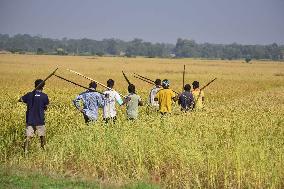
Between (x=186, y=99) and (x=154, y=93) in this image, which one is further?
(x=154, y=93)

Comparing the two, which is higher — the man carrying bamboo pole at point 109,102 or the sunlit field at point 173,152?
the man carrying bamboo pole at point 109,102

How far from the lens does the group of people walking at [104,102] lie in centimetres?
1068

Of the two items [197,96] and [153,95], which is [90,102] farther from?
[197,96]

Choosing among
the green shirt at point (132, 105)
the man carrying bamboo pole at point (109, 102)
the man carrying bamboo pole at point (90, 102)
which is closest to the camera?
the man carrying bamboo pole at point (90, 102)

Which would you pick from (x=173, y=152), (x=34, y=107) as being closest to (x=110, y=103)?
(x=34, y=107)

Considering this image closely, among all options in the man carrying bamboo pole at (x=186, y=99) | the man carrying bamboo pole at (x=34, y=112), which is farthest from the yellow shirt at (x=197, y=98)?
the man carrying bamboo pole at (x=34, y=112)

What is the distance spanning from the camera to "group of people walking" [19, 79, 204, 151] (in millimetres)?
10680

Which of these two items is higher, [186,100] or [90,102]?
[90,102]

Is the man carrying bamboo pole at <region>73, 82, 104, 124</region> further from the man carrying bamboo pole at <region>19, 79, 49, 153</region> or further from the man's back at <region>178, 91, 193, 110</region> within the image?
the man's back at <region>178, 91, 193, 110</region>

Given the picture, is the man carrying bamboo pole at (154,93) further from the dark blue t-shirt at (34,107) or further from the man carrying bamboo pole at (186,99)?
the dark blue t-shirt at (34,107)

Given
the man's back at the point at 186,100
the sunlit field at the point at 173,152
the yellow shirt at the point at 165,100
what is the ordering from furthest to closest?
the man's back at the point at 186,100 < the yellow shirt at the point at 165,100 < the sunlit field at the point at 173,152

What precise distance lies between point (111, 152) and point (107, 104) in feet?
8.71

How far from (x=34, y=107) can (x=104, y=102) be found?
1815 mm

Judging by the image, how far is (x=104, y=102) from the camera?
11.8m
